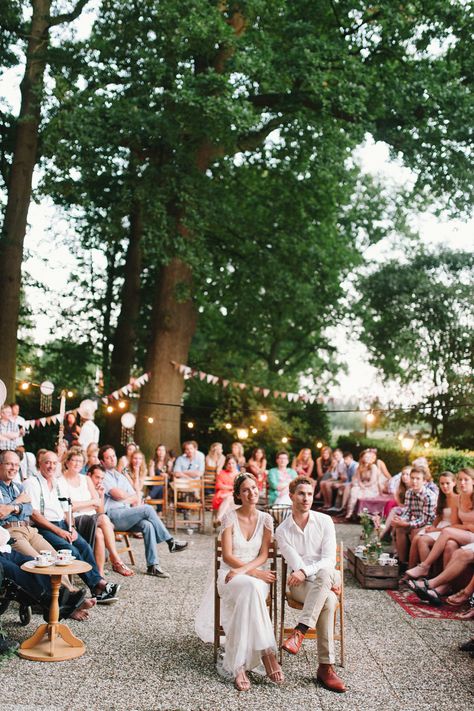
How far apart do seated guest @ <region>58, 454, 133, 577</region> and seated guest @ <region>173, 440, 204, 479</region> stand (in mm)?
4940

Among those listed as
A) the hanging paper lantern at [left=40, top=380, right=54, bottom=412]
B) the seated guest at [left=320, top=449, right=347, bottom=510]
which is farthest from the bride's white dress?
the seated guest at [left=320, top=449, right=347, bottom=510]

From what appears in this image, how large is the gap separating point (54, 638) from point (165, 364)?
34.6 ft

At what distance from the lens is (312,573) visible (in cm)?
535

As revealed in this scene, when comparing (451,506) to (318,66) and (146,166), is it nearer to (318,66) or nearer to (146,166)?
(318,66)

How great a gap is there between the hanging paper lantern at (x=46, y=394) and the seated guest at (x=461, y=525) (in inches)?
334

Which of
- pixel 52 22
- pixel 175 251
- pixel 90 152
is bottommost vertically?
pixel 175 251

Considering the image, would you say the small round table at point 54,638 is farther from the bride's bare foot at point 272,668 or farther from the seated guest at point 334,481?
the seated guest at point 334,481

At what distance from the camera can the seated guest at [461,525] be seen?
292 inches

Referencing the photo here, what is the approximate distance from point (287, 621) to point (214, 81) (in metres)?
9.17

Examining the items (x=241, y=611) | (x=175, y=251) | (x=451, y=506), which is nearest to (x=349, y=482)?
(x=175, y=251)

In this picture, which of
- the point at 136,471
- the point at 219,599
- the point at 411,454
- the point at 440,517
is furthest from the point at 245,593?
the point at 411,454

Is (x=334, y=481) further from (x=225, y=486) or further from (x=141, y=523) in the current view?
(x=141, y=523)

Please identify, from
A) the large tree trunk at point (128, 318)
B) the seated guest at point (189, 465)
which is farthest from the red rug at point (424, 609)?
the large tree trunk at point (128, 318)

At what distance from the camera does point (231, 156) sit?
16.3 metres
